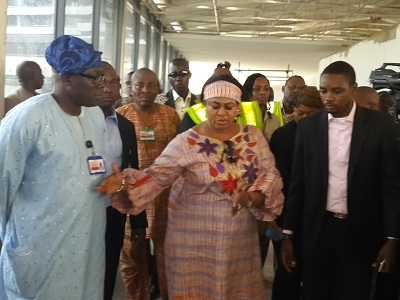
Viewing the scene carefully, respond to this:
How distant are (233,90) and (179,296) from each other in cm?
112

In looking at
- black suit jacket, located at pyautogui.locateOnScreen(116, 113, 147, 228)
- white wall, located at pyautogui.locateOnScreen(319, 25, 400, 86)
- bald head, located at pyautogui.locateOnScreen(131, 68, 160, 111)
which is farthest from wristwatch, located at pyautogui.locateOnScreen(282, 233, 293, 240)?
white wall, located at pyautogui.locateOnScreen(319, 25, 400, 86)

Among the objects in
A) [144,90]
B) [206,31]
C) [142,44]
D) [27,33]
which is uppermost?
[206,31]

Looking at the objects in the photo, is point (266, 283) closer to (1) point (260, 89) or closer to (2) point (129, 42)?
(1) point (260, 89)

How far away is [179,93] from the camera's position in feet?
15.0

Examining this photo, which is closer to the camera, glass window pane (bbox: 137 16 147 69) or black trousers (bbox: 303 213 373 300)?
black trousers (bbox: 303 213 373 300)

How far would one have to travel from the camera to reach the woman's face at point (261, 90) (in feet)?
13.2

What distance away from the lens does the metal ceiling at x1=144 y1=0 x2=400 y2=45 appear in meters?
9.41

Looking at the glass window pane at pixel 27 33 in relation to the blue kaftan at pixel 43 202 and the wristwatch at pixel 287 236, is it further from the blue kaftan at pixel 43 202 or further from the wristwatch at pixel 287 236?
the wristwatch at pixel 287 236

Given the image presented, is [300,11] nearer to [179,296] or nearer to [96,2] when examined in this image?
[96,2]

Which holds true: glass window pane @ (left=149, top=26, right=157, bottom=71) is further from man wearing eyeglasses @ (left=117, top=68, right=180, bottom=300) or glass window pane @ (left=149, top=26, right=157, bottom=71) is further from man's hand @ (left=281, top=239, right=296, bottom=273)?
man's hand @ (left=281, top=239, right=296, bottom=273)

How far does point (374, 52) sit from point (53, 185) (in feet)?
35.1

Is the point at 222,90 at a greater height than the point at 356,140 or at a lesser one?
greater

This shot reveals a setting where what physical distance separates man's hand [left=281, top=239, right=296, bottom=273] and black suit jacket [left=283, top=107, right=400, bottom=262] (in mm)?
125

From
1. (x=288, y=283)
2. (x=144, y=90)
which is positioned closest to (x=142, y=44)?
(x=144, y=90)
